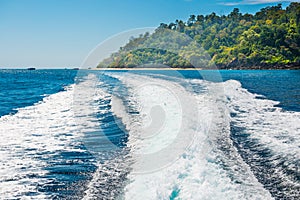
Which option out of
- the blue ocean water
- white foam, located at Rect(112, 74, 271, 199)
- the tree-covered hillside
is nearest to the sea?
white foam, located at Rect(112, 74, 271, 199)

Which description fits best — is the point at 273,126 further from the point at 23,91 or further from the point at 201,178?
the point at 23,91

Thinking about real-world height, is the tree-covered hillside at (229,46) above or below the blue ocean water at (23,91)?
above

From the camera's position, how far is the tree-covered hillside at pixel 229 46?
7362 cm

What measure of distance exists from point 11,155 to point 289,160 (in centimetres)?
594

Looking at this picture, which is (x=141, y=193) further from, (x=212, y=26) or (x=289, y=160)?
(x=212, y=26)

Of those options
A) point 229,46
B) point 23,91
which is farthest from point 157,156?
point 229,46

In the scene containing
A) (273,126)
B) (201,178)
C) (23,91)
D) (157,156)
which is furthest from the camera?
(23,91)

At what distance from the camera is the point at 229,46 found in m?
123

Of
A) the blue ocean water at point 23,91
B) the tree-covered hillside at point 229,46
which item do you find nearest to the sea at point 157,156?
the blue ocean water at point 23,91

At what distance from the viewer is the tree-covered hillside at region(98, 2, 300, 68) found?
73625mm

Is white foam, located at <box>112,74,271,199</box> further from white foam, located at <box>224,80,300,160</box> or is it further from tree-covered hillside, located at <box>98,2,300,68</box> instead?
tree-covered hillside, located at <box>98,2,300,68</box>

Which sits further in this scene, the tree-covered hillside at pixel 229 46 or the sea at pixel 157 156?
the tree-covered hillside at pixel 229 46

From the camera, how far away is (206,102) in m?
13.7

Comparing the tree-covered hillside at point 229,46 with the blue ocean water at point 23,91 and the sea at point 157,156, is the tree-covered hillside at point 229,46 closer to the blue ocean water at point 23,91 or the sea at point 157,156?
the blue ocean water at point 23,91
